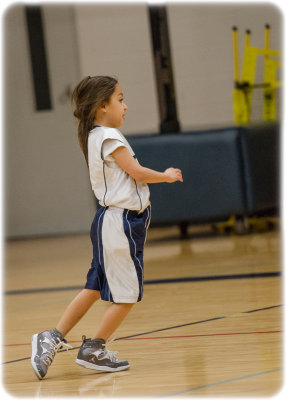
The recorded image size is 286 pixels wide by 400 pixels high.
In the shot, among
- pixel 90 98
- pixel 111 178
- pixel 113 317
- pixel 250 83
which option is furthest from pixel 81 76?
pixel 113 317

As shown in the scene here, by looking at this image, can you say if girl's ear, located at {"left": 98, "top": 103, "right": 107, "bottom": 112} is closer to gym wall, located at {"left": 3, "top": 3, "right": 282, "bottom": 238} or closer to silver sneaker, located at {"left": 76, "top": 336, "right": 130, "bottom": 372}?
silver sneaker, located at {"left": 76, "top": 336, "right": 130, "bottom": 372}

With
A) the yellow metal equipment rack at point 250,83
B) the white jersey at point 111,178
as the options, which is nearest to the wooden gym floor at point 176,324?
the white jersey at point 111,178

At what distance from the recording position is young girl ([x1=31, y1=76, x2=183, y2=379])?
2480 mm

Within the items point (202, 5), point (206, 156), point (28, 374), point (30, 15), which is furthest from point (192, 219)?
point (28, 374)

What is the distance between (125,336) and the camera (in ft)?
10.1

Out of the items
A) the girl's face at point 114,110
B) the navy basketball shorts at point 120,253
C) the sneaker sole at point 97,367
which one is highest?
the girl's face at point 114,110

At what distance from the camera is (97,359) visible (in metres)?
2.51

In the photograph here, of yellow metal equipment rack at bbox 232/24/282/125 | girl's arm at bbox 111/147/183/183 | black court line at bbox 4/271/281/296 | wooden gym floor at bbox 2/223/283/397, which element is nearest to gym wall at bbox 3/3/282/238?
yellow metal equipment rack at bbox 232/24/282/125

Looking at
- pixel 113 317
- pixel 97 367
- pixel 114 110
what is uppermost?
pixel 114 110

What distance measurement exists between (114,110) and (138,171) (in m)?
0.24

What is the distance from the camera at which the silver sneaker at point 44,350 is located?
2.48 m

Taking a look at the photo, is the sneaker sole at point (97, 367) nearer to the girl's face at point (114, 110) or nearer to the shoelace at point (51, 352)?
the shoelace at point (51, 352)

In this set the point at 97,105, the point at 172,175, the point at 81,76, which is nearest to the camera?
the point at 172,175

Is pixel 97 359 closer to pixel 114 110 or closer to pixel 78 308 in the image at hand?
pixel 78 308
